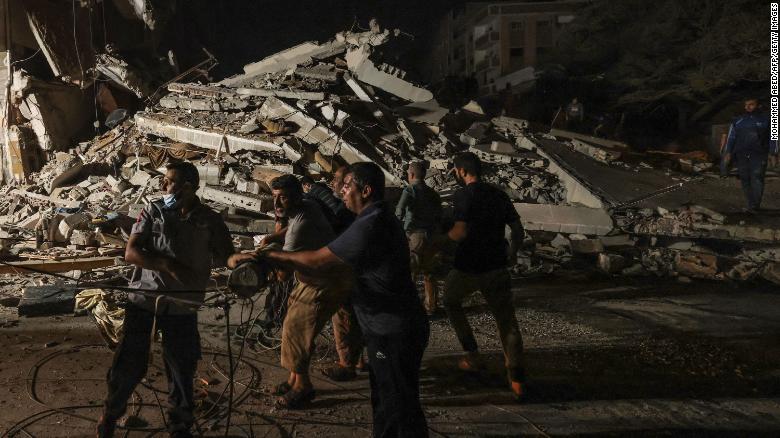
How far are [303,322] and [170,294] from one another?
3.48 feet

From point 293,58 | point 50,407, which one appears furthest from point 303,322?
point 293,58

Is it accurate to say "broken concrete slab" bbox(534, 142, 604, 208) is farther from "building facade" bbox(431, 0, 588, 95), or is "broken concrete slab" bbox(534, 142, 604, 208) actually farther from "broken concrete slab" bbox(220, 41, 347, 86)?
"building facade" bbox(431, 0, 588, 95)

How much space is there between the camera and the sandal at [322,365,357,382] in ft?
14.3

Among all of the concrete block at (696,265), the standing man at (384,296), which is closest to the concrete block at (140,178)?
the standing man at (384,296)

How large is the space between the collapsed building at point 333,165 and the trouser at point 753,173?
1.97 feet

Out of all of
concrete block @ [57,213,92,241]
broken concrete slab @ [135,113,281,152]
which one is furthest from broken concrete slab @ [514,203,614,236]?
concrete block @ [57,213,92,241]

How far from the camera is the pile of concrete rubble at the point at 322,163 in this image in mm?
8508

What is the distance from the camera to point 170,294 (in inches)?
120

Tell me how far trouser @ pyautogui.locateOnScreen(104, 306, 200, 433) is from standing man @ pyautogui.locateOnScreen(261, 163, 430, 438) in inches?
30.9

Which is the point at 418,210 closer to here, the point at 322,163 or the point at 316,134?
the point at 322,163

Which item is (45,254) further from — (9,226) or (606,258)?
(606,258)

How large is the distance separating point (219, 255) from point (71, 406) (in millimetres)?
1767

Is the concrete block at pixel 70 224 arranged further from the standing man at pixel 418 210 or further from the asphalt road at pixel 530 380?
the standing man at pixel 418 210

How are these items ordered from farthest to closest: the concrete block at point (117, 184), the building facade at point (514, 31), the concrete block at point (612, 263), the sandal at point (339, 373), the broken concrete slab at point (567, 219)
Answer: the building facade at point (514, 31)
the concrete block at point (117, 184)
the broken concrete slab at point (567, 219)
the concrete block at point (612, 263)
the sandal at point (339, 373)
